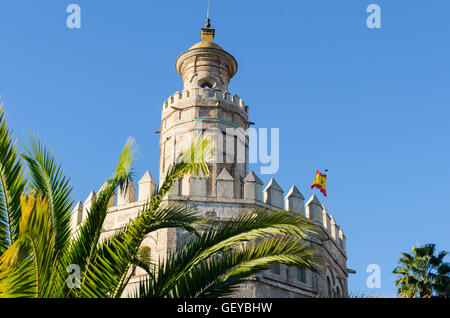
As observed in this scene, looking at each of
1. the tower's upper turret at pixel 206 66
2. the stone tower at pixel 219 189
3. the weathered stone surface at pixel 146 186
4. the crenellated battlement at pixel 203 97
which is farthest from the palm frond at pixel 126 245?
the tower's upper turret at pixel 206 66

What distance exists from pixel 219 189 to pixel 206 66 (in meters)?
Answer: 6.18

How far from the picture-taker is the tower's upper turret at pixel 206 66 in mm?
19359

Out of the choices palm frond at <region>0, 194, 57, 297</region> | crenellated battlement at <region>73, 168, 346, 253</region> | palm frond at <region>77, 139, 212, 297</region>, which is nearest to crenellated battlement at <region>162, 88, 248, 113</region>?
crenellated battlement at <region>73, 168, 346, 253</region>

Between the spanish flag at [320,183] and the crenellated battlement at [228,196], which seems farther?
the spanish flag at [320,183]

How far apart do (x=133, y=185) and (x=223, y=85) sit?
18.7 ft

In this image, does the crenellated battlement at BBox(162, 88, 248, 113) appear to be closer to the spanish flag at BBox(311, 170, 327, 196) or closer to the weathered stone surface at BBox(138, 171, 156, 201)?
the spanish flag at BBox(311, 170, 327, 196)

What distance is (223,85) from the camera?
1944 cm

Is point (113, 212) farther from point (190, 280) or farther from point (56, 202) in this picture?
point (190, 280)

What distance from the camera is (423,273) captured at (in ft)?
61.8

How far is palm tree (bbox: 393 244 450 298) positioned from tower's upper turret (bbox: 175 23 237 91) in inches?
334

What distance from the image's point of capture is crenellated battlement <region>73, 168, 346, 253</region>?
48.3 ft

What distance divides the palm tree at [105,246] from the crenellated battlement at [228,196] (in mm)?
7407

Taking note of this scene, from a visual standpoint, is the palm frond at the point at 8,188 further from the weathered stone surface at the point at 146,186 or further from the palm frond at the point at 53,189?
the weathered stone surface at the point at 146,186

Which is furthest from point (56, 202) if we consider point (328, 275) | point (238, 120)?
point (238, 120)
